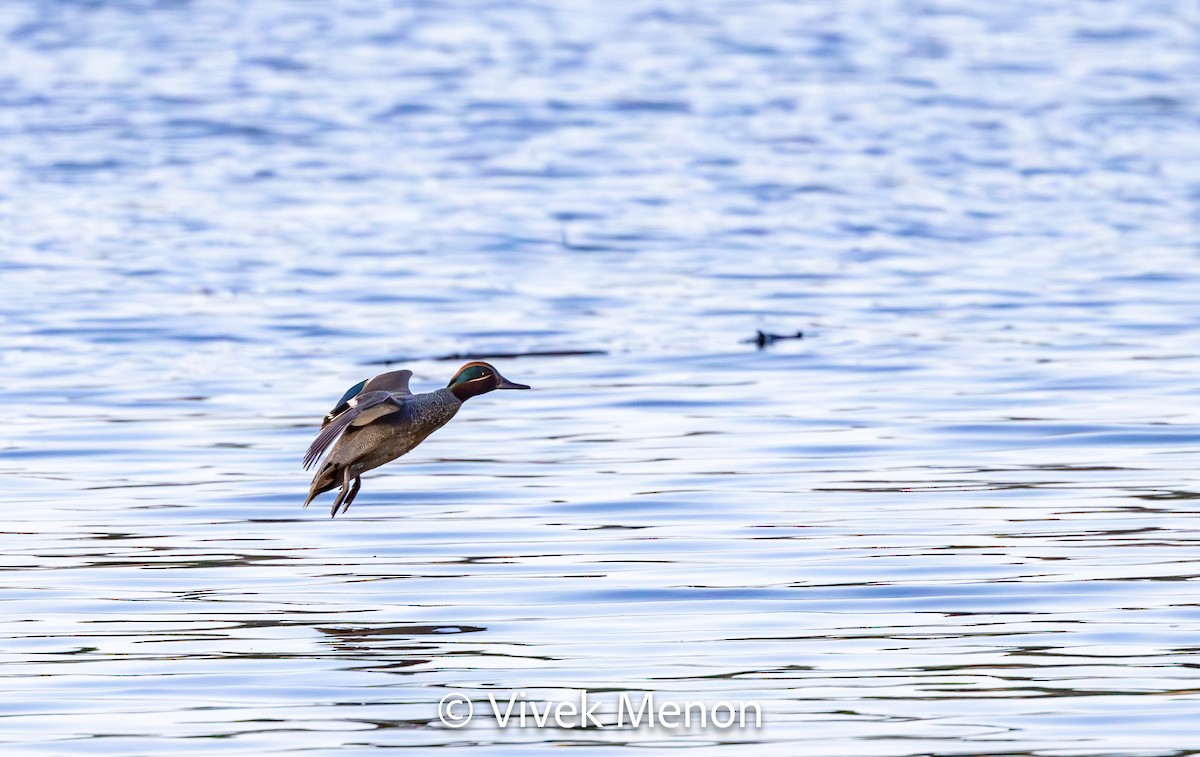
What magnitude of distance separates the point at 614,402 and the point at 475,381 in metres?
4.38

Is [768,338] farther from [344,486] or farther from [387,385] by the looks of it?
[344,486]

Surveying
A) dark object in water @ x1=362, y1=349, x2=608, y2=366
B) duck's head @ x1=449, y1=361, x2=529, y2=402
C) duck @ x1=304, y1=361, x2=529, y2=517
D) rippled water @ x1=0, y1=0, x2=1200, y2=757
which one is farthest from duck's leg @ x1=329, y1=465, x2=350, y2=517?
dark object in water @ x1=362, y1=349, x2=608, y2=366

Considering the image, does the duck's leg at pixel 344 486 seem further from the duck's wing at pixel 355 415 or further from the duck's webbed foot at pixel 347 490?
the duck's wing at pixel 355 415

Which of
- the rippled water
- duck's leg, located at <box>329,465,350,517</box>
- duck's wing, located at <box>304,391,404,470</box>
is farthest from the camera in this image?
duck's leg, located at <box>329,465,350,517</box>

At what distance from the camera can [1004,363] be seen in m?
14.4

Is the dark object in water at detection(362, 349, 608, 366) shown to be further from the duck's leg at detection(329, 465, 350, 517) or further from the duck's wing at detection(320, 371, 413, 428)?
the duck's leg at detection(329, 465, 350, 517)

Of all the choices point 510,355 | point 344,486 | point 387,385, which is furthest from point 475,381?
point 510,355

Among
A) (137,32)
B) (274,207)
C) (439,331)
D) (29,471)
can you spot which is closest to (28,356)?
(439,331)

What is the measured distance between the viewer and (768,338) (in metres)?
15.4

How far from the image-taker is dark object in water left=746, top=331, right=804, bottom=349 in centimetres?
1513

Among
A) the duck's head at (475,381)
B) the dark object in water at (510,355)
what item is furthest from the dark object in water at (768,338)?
the duck's head at (475,381)

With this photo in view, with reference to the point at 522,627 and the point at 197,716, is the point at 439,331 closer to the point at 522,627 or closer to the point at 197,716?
the point at 522,627

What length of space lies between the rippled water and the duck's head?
2.35 feet

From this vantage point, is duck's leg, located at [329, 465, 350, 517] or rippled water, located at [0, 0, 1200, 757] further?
duck's leg, located at [329, 465, 350, 517]
